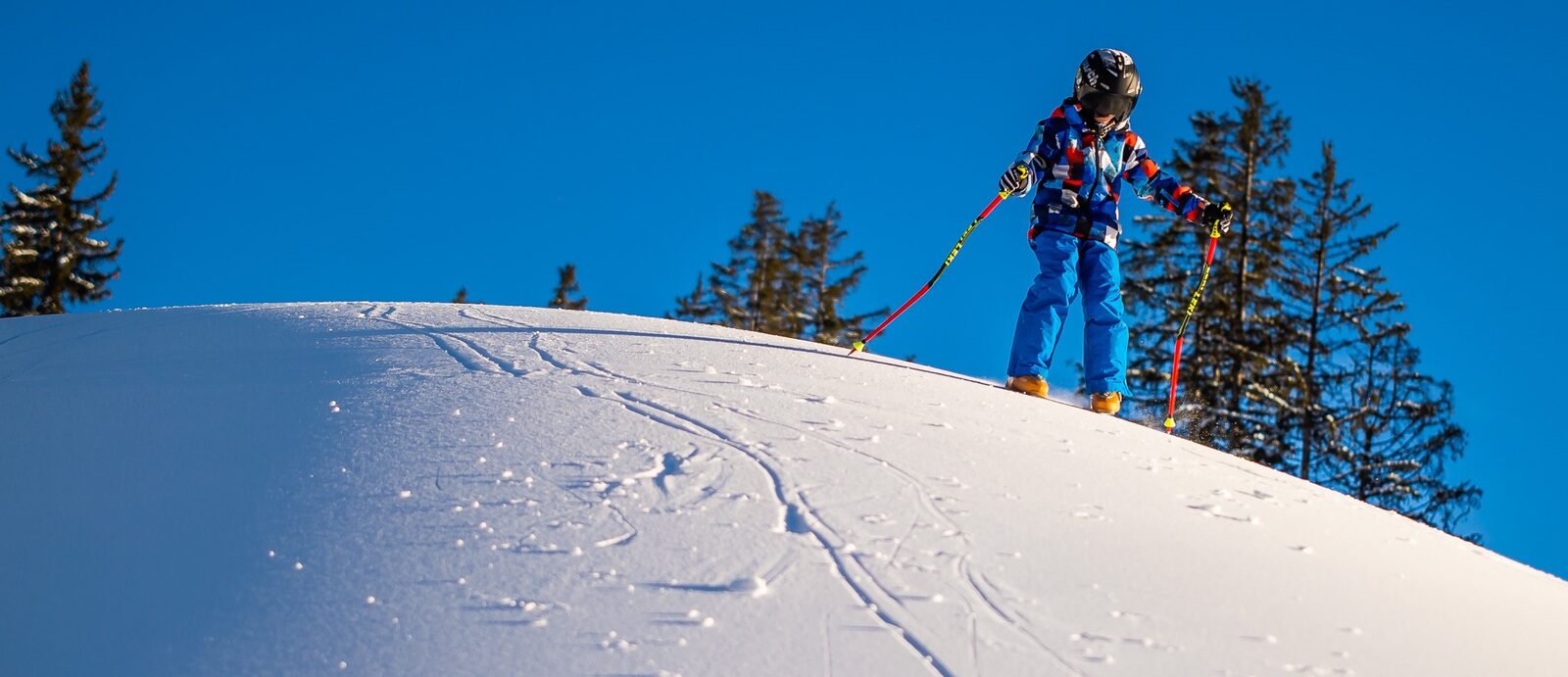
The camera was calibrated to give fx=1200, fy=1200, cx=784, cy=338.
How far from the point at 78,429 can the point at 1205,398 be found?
18.7 meters

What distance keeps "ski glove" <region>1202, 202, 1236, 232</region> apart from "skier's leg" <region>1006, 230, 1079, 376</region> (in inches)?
32.6

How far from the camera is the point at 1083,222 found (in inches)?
291

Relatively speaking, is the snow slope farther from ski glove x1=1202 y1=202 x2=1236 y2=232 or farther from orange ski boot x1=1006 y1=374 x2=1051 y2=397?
ski glove x1=1202 y1=202 x2=1236 y2=232

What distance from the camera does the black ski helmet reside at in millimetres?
7242

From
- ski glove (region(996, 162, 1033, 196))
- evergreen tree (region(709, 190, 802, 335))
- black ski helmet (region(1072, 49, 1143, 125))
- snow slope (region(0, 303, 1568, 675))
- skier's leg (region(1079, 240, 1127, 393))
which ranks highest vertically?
evergreen tree (region(709, 190, 802, 335))

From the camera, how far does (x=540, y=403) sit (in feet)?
17.3

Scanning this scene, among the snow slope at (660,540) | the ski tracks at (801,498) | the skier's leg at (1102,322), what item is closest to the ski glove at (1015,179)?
the skier's leg at (1102,322)

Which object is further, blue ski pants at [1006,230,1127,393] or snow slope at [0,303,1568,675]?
blue ski pants at [1006,230,1127,393]

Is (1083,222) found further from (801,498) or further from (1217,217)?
(801,498)

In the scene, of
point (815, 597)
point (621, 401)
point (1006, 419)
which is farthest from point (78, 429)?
point (1006, 419)

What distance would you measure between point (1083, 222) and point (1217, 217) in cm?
82

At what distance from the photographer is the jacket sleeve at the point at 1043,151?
736 cm

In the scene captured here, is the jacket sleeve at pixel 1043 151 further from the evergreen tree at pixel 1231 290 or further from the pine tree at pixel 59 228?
the pine tree at pixel 59 228

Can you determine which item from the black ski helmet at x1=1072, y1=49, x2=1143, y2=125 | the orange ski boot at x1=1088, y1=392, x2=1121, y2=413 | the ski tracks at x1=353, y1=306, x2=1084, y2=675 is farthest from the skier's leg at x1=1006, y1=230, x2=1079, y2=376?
the ski tracks at x1=353, y1=306, x2=1084, y2=675
